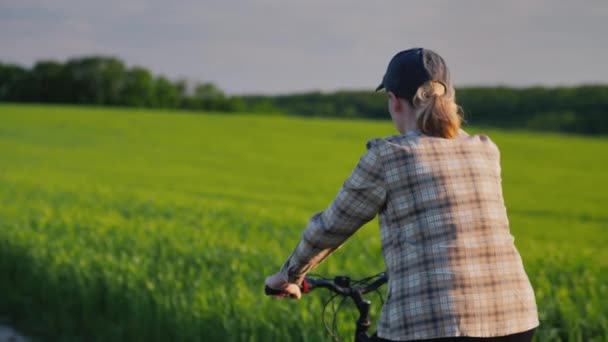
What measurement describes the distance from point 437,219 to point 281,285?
695 millimetres

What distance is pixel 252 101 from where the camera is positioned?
353 feet

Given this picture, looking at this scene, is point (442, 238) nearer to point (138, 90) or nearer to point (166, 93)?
point (138, 90)

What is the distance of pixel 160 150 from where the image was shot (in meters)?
39.6

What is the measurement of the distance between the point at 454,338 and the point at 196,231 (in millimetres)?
7323

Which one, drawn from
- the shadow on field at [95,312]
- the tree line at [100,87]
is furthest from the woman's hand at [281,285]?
the tree line at [100,87]

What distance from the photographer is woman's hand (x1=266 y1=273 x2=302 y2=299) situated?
107 inches

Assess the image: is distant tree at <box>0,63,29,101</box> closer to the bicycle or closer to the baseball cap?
the bicycle

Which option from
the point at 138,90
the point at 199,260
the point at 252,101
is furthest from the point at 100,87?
the point at 199,260

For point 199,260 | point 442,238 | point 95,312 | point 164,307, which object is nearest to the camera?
point 442,238

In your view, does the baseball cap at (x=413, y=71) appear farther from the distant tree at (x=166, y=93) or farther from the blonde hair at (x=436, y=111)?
the distant tree at (x=166, y=93)

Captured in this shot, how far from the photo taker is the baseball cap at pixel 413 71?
2.36 metres

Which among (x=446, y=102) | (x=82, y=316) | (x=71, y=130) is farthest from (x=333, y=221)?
(x=71, y=130)

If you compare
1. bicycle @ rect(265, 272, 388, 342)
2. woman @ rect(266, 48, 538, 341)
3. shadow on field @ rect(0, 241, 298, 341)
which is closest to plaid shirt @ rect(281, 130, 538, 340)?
woman @ rect(266, 48, 538, 341)

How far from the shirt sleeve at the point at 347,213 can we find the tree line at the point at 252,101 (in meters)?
56.7
